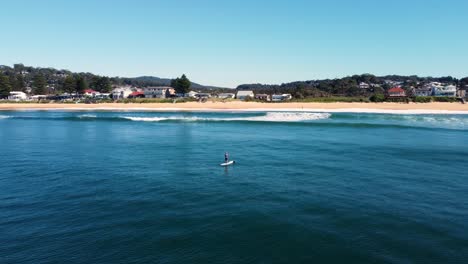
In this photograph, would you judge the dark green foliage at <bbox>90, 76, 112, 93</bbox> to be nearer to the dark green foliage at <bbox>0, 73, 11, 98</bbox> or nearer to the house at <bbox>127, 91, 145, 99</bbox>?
the house at <bbox>127, 91, 145, 99</bbox>

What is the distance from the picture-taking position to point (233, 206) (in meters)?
15.6

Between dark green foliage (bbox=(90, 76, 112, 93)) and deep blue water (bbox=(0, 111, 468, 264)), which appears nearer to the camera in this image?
deep blue water (bbox=(0, 111, 468, 264))

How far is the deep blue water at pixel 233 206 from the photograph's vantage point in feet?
37.2

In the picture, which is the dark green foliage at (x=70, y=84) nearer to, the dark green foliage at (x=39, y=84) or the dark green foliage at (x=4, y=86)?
the dark green foliage at (x=39, y=84)

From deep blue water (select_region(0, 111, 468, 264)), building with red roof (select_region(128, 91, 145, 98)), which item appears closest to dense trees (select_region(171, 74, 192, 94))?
building with red roof (select_region(128, 91, 145, 98))

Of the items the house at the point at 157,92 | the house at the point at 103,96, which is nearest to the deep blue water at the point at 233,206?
the house at the point at 157,92

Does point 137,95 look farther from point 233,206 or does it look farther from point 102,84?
point 233,206

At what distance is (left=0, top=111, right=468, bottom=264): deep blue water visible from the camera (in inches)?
447

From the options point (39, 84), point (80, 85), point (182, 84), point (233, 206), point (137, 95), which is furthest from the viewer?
point (39, 84)

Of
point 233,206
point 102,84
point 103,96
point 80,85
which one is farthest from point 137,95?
point 233,206

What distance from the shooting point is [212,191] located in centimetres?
1808

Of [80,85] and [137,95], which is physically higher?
[80,85]

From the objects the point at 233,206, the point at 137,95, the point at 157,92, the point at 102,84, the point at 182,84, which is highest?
the point at 102,84

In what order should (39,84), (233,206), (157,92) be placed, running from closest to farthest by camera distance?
(233,206) → (157,92) → (39,84)
